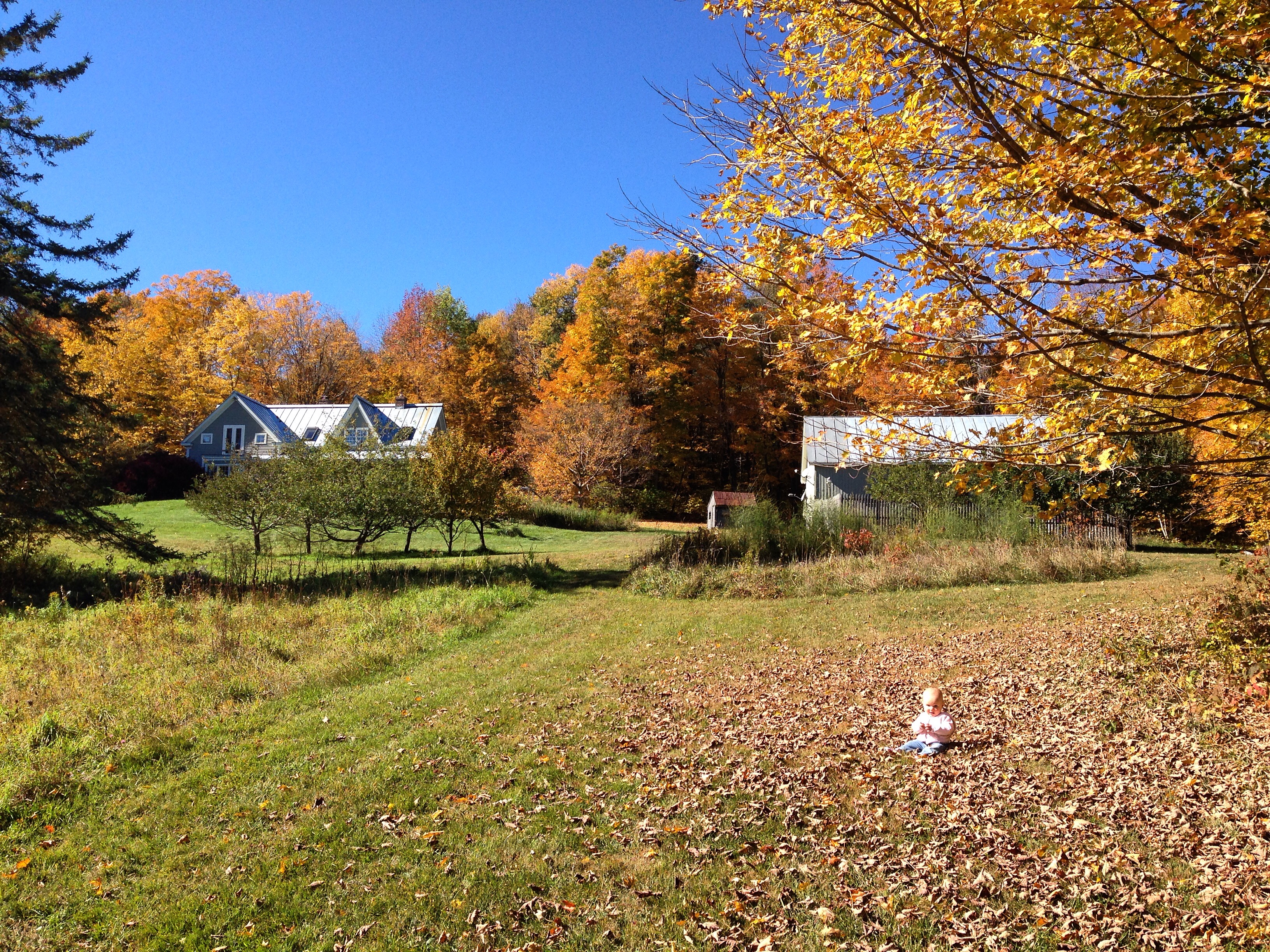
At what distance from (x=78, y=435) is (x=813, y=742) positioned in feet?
56.7

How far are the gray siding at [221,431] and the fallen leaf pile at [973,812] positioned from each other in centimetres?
3865

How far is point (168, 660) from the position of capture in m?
8.79

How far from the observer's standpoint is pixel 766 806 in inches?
195

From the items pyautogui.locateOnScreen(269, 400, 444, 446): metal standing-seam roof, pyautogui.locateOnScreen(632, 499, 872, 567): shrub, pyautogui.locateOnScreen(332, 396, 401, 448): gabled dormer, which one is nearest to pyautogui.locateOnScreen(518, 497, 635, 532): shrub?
pyautogui.locateOnScreen(332, 396, 401, 448): gabled dormer

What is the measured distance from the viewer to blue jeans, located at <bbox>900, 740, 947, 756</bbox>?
5609 mm

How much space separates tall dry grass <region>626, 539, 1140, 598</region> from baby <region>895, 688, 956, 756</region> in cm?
780

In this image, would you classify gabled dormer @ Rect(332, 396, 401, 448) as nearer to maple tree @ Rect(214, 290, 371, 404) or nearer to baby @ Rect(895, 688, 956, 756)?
maple tree @ Rect(214, 290, 371, 404)

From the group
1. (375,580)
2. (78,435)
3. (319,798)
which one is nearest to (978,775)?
(319,798)

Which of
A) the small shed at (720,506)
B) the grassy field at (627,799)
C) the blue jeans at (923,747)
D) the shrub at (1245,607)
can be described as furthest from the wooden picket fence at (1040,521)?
the blue jeans at (923,747)

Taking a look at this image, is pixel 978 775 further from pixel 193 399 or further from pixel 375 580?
pixel 193 399

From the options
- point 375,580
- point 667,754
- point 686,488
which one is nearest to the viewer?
point 667,754

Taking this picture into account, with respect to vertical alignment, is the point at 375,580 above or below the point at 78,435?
below

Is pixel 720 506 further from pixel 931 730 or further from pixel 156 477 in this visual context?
pixel 156 477

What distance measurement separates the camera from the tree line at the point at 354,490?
18.3 m
